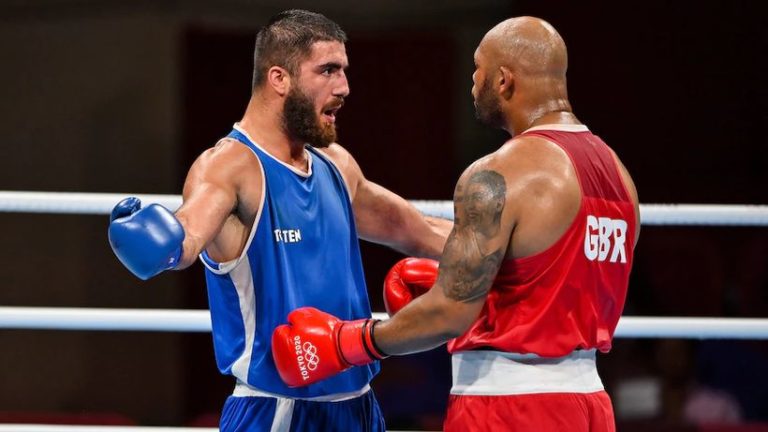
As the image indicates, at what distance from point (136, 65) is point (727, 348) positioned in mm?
4312

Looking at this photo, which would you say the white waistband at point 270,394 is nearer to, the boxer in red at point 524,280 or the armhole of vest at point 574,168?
the boxer in red at point 524,280

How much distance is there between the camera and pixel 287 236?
239cm

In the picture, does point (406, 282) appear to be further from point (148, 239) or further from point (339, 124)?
point (339, 124)

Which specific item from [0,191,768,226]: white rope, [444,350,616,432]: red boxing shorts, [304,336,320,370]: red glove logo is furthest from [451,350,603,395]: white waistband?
[0,191,768,226]: white rope

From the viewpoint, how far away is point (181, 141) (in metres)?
7.41

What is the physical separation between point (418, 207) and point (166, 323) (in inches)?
28.1

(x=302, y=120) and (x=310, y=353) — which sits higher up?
(x=302, y=120)

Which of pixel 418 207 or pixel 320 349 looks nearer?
pixel 320 349

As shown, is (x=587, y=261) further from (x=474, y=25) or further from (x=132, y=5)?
(x=132, y=5)

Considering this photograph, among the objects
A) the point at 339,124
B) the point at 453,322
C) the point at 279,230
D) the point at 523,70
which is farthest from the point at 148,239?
the point at 339,124

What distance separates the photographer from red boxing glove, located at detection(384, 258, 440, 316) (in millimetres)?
2580

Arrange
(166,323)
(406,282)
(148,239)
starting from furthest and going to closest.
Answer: (166,323) < (406,282) < (148,239)

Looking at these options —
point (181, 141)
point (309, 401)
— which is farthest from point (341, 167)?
point (181, 141)

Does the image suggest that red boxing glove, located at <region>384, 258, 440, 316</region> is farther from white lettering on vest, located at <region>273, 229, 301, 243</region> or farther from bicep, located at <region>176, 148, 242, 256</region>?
bicep, located at <region>176, 148, 242, 256</region>
